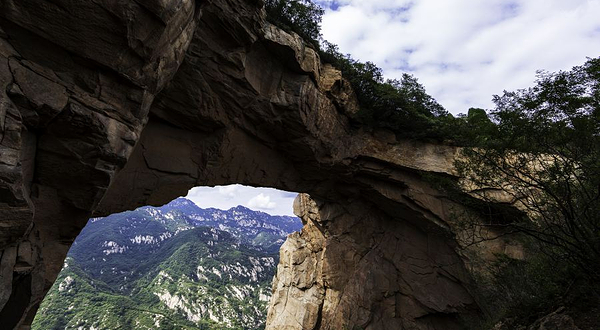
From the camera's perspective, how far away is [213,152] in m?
15.5

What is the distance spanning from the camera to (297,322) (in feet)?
81.4

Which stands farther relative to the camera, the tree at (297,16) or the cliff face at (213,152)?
the tree at (297,16)

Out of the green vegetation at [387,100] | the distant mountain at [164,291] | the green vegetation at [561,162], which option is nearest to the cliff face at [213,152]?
the green vegetation at [387,100]

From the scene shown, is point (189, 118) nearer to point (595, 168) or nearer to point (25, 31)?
point (25, 31)

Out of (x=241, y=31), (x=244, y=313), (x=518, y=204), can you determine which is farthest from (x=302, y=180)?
(x=244, y=313)

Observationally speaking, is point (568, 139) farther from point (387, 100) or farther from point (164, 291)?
point (164, 291)

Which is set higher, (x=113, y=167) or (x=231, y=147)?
(x=231, y=147)

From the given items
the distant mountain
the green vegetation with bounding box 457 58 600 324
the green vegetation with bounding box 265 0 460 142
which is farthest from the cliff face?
the distant mountain

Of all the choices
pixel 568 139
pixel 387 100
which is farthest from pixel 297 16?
pixel 568 139

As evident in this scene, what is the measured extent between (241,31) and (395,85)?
13202 millimetres

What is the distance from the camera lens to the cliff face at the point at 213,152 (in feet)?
24.6

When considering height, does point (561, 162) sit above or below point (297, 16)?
below

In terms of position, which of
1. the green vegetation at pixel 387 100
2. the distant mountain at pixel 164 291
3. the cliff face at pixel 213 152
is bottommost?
the distant mountain at pixel 164 291

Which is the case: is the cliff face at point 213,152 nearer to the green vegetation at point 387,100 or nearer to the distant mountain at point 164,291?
the green vegetation at point 387,100
